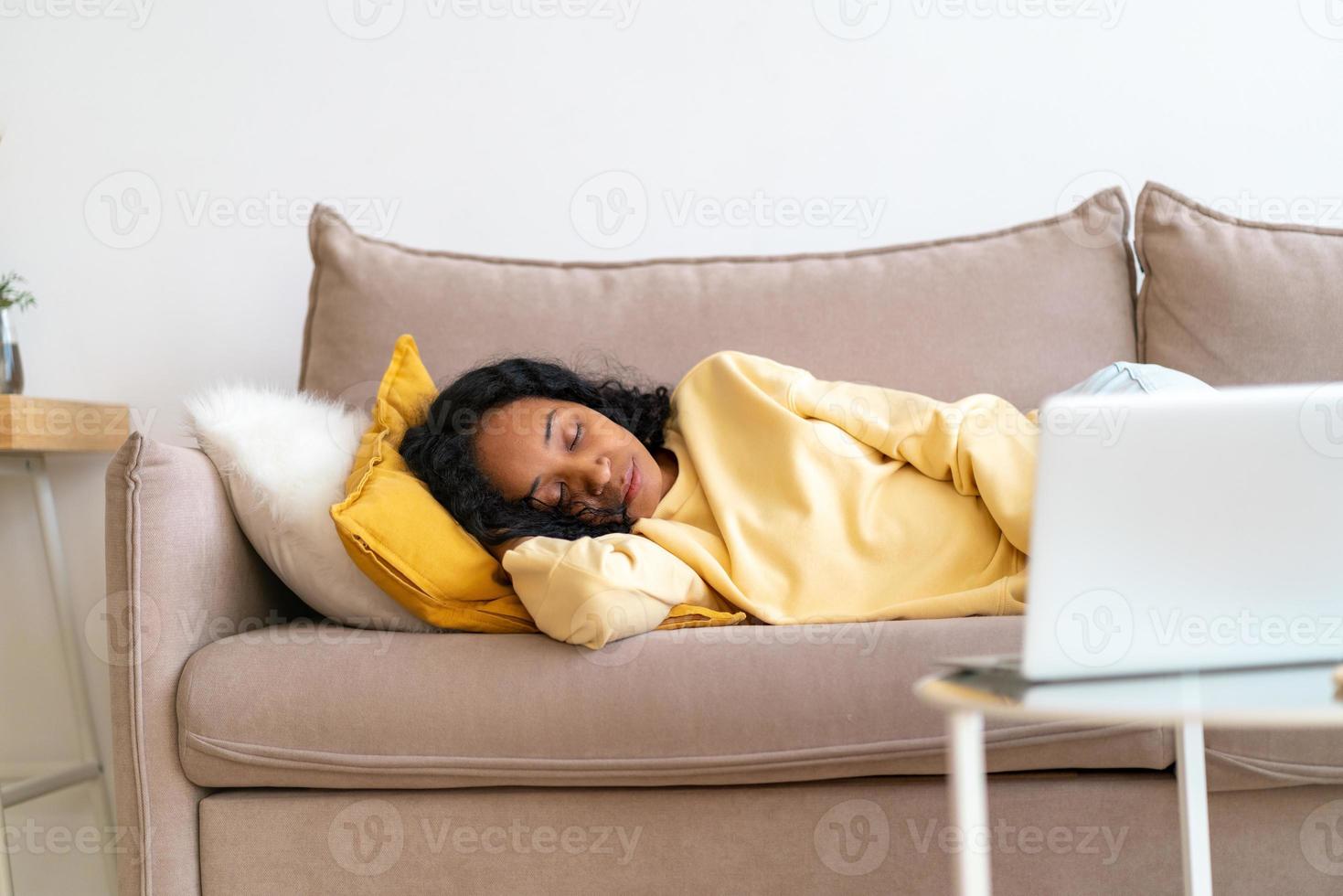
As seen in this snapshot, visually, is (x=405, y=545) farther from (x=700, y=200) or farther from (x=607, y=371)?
(x=700, y=200)

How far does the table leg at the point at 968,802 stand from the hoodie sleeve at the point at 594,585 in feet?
1.96

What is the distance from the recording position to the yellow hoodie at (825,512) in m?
1.40

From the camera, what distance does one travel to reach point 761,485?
1590mm

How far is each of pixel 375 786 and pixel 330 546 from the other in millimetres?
344

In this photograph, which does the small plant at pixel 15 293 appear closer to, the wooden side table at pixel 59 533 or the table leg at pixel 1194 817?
the wooden side table at pixel 59 533

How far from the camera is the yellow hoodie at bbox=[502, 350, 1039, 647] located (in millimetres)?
1397

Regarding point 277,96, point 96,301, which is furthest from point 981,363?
point 96,301

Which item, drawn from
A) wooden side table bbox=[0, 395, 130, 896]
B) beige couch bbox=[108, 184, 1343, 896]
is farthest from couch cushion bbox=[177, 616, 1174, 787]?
wooden side table bbox=[0, 395, 130, 896]

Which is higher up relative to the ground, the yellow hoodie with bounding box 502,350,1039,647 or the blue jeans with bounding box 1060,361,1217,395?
the blue jeans with bounding box 1060,361,1217,395

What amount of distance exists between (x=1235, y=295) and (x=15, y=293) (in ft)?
7.36

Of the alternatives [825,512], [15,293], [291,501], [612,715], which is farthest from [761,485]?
[15,293]

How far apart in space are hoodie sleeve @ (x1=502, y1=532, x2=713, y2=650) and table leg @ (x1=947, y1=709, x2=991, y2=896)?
60 cm

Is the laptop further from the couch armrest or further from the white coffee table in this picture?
the couch armrest

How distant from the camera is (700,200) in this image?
2.20 metres
